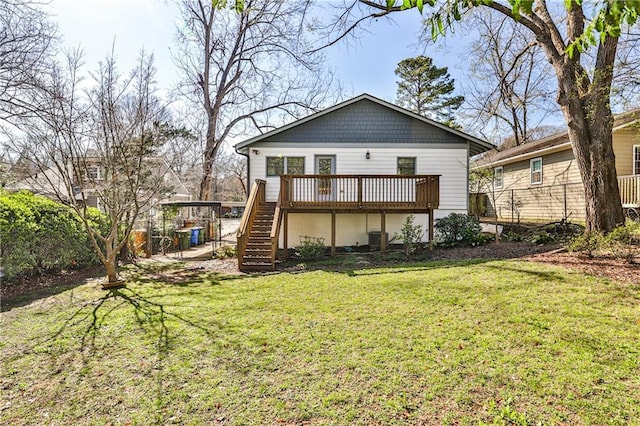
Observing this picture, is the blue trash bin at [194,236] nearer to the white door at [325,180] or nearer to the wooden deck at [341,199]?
the wooden deck at [341,199]

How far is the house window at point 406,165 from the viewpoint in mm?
12438

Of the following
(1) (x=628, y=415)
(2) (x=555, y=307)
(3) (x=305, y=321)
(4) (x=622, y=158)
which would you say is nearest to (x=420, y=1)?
(1) (x=628, y=415)

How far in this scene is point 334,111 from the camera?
12484 mm

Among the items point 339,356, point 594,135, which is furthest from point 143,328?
point 594,135

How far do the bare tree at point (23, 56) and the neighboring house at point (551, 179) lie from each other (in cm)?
1361

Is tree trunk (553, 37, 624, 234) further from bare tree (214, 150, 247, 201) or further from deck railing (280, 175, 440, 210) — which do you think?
bare tree (214, 150, 247, 201)

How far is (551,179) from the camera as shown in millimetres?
14758

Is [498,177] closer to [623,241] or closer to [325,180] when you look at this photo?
[325,180]

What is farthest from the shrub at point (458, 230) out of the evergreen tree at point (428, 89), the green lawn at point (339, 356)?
the evergreen tree at point (428, 89)

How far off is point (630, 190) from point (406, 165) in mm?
7490

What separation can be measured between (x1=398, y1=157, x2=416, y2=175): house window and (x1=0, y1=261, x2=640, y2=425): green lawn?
6660 mm

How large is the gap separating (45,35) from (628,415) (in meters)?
12.8

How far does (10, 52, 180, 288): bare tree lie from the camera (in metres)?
7.35

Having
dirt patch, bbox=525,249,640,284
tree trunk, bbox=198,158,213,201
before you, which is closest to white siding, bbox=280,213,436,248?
dirt patch, bbox=525,249,640,284
